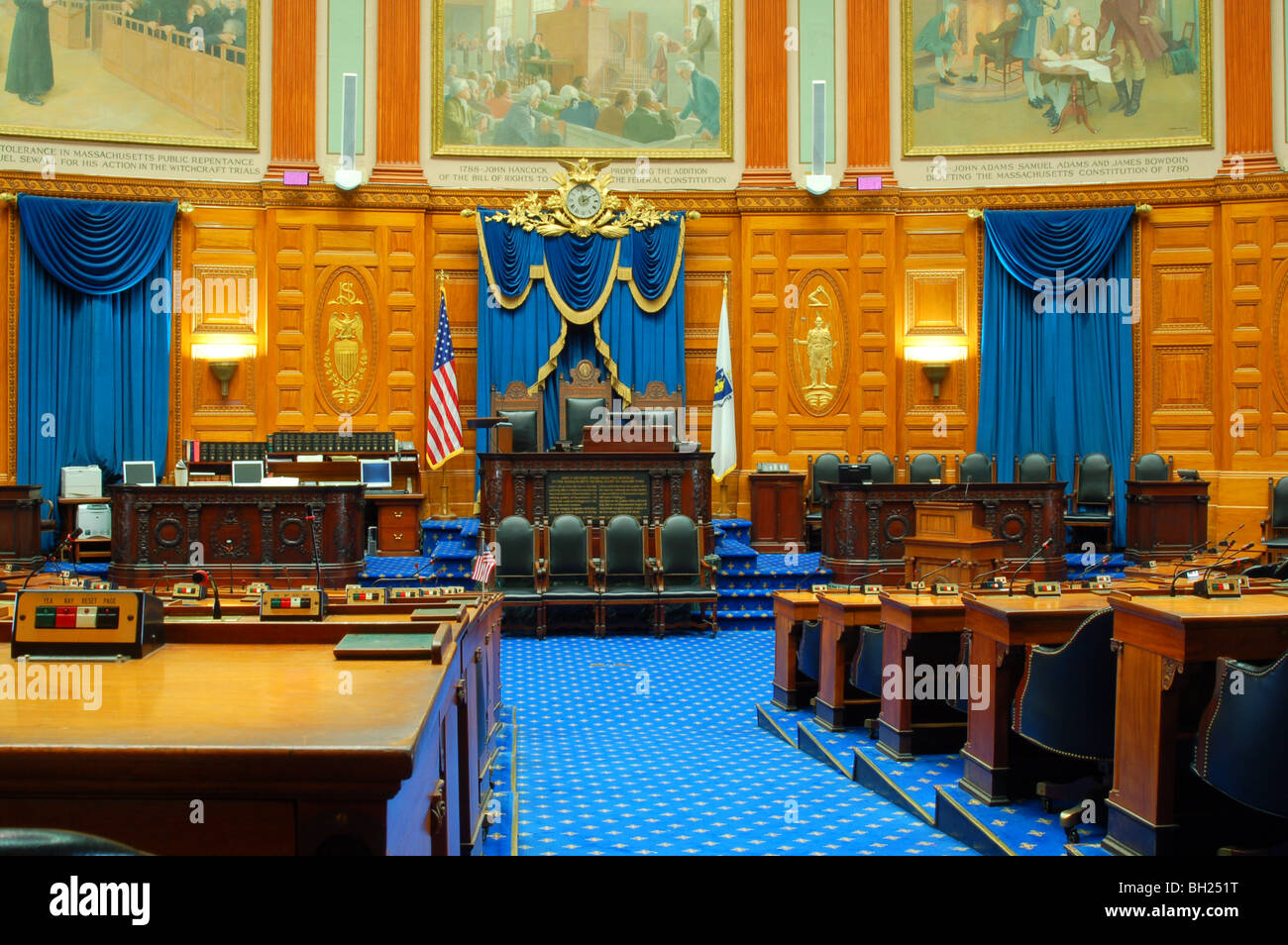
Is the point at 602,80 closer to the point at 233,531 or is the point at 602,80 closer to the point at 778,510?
the point at 778,510

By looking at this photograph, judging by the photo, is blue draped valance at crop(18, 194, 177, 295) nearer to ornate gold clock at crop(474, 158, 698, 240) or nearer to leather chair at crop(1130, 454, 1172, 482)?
ornate gold clock at crop(474, 158, 698, 240)

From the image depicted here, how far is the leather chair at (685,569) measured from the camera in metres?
9.13

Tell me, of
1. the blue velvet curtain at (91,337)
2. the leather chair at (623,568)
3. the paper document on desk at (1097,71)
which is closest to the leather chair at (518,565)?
the leather chair at (623,568)

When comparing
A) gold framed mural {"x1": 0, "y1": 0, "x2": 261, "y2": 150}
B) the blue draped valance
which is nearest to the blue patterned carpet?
the blue draped valance

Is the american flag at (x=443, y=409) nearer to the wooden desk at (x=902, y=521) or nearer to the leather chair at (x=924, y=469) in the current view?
the wooden desk at (x=902, y=521)

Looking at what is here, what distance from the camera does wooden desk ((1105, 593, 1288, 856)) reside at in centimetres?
322

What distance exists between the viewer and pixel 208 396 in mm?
12281

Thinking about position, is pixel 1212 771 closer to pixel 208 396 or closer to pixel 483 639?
pixel 483 639

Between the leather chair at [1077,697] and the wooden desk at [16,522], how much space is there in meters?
9.84

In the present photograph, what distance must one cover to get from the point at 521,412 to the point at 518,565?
265 cm

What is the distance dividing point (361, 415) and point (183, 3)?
17.3 feet

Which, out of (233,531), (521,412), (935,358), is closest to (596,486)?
(521,412)

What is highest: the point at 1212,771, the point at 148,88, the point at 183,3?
the point at 183,3

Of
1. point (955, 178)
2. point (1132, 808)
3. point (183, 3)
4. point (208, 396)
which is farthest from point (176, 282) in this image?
point (1132, 808)
